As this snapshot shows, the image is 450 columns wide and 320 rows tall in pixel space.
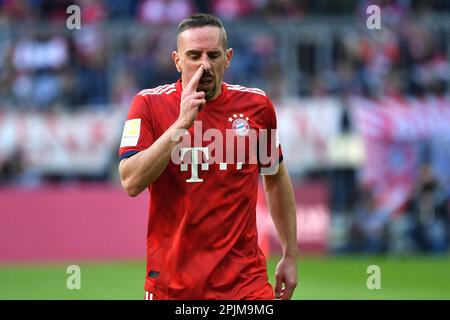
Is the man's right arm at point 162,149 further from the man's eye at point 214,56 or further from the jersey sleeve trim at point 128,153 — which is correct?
the man's eye at point 214,56

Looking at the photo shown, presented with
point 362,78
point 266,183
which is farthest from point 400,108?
point 266,183

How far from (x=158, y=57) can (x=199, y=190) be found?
46.9 ft

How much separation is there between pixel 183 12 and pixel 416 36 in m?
4.98

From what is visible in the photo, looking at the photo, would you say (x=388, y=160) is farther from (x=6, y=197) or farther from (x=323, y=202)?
(x=6, y=197)

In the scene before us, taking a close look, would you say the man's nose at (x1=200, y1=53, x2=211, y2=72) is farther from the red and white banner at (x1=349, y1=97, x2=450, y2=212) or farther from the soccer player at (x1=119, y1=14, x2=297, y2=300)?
the red and white banner at (x1=349, y1=97, x2=450, y2=212)

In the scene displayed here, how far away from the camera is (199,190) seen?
5.94 metres

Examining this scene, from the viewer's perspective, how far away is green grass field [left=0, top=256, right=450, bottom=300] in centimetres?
1373

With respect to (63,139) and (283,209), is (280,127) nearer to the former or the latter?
(63,139)

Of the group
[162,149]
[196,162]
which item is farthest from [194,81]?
[196,162]

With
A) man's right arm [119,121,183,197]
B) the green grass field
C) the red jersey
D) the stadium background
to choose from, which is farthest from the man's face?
the stadium background

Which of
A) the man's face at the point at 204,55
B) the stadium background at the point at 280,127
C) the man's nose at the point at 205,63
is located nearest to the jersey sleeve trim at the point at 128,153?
the man's face at the point at 204,55

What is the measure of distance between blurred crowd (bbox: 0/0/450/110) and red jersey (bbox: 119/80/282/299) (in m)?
13.7

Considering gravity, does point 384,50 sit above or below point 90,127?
above

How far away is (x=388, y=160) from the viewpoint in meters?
20.0
